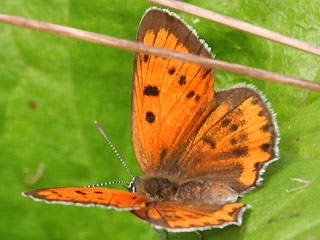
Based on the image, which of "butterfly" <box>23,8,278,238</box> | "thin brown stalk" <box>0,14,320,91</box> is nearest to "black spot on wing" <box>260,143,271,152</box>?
"butterfly" <box>23,8,278,238</box>

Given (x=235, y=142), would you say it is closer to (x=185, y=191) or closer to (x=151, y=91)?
(x=185, y=191)

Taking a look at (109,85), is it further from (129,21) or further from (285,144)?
(285,144)

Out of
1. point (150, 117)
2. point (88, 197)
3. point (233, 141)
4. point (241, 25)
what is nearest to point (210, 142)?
point (233, 141)

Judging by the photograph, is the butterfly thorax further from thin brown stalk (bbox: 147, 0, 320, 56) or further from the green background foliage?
thin brown stalk (bbox: 147, 0, 320, 56)

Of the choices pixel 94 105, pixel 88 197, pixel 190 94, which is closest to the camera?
pixel 88 197

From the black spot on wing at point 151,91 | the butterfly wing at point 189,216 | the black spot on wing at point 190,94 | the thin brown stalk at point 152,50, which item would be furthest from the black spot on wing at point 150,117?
the butterfly wing at point 189,216

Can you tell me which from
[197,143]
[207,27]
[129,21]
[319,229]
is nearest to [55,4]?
[129,21]
